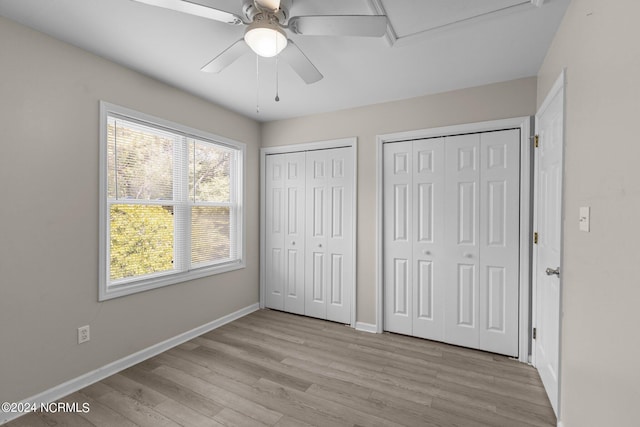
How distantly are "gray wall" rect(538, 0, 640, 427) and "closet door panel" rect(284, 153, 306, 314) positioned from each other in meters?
2.61

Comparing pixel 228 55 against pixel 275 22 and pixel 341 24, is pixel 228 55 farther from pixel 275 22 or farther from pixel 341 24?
pixel 341 24

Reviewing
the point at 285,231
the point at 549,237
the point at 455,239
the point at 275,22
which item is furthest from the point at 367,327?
the point at 275,22

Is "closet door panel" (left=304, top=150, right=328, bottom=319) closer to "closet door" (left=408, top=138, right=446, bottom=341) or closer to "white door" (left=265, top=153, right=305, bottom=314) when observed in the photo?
"white door" (left=265, top=153, right=305, bottom=314)

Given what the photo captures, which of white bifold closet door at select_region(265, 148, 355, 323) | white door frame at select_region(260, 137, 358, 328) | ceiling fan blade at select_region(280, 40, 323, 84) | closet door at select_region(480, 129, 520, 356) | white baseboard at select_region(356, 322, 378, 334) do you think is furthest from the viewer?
white bifold closet door at select_region(265, 148, 355, 323)

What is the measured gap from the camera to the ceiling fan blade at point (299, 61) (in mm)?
1697

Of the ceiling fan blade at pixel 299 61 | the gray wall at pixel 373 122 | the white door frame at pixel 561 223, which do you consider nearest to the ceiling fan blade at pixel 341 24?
the ceiling fan blade at pixel 299 61

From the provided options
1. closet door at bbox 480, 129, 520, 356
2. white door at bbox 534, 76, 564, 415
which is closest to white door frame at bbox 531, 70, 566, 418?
white door at bbox 534, 76, 564, 415

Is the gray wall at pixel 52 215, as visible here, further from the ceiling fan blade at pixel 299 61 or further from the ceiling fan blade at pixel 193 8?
the ceiling fan blade at pixel 299 61

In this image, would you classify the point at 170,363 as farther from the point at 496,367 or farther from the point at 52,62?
the point at 496,367

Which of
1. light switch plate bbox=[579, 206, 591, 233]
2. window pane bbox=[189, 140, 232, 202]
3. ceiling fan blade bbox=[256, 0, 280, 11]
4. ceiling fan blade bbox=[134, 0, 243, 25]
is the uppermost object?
ceiling fan blade bbox=[256, 0, 280, 11]

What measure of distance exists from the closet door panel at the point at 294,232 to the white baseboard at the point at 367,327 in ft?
2.56

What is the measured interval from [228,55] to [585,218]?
214 cm

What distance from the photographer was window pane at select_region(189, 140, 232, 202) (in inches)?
123

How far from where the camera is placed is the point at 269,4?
4.77ft
